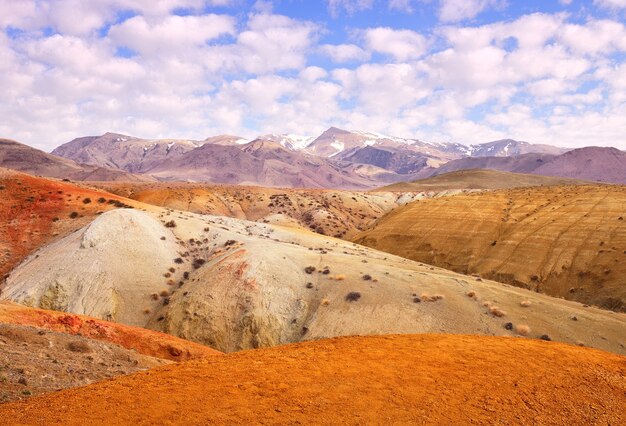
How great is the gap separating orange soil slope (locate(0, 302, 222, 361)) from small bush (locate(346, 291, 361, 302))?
11110 millimetres

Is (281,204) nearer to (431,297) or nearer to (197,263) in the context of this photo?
(197,263)

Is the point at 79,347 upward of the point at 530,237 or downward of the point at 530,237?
downward

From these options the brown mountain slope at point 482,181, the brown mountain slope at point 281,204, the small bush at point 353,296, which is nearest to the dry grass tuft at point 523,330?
the small bush at point 353,296

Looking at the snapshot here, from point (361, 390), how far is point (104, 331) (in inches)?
528

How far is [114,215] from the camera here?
3709 centimetres

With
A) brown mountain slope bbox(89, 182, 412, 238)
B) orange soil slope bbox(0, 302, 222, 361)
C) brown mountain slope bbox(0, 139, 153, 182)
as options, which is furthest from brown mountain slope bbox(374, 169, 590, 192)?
orange soil slope bbox(0, 302, 222, 361)

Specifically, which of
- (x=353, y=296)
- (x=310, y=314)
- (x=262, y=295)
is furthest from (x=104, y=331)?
(x=353, y=296)

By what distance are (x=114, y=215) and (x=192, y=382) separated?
30653mm

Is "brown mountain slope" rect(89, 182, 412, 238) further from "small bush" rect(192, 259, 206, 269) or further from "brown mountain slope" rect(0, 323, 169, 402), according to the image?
"brown mountain slope" rect(0, 323, 169, 402)

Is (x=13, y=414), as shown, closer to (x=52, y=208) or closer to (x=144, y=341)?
(x=144, y=341)

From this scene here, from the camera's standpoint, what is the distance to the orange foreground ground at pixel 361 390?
29.3 feet

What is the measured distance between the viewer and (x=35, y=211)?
1620 inches

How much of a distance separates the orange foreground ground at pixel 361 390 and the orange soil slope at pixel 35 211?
31.6 meters

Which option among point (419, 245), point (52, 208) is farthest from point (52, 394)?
point (419, 245)
